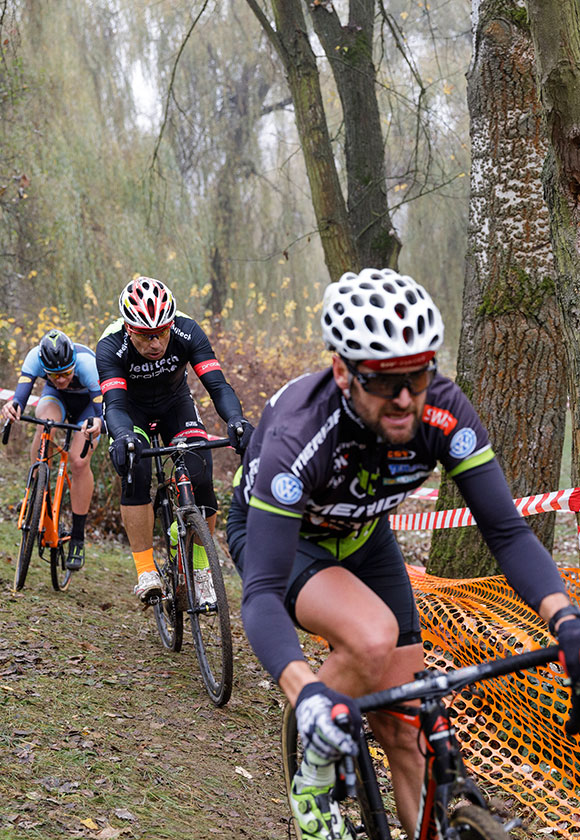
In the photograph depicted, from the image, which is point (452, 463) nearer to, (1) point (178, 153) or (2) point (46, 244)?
(2) point (46, 244)

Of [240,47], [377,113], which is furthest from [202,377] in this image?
[240,47]

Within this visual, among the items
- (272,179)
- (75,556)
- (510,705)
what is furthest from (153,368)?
(272,179)

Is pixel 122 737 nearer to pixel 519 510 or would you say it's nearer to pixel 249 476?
pixel 249 476

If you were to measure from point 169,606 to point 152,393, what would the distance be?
57.4 inches

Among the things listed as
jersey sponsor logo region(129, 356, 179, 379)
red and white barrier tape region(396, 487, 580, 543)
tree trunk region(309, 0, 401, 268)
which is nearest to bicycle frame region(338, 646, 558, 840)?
red and white barrier tape region(396, 487, 580, 543)

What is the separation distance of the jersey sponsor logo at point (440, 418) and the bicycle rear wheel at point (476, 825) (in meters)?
1.07

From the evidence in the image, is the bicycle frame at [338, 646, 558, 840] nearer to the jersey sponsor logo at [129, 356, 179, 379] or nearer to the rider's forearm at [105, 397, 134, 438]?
the rider's forearm at [105, 397, 134, 438]

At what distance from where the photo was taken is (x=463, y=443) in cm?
275

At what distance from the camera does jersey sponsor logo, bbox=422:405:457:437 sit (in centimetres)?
272

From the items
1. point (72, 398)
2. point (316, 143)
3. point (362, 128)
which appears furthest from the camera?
point (362, 128)

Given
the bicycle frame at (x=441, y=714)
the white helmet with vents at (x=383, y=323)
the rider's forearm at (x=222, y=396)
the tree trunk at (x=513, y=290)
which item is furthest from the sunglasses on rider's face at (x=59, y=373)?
the bicycle frame at (x=441, y=714)

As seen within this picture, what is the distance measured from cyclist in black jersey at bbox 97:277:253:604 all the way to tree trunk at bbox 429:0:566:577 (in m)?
1.88

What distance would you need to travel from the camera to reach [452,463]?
2770mm

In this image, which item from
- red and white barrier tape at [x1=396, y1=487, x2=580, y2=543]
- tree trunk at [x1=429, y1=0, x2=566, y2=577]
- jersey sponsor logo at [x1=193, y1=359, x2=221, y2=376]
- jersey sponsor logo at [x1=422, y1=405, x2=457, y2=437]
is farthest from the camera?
tree trunk at [x1=429, y1=0, x2=566, y2=577]
